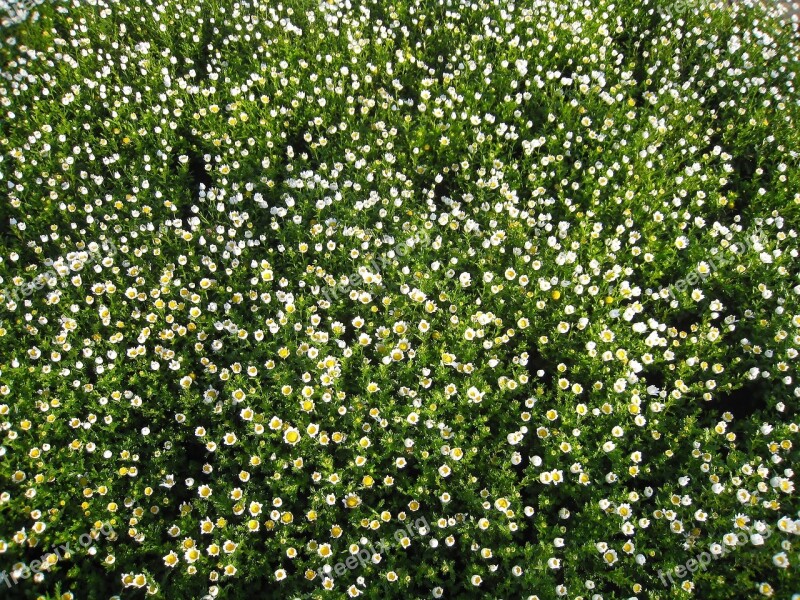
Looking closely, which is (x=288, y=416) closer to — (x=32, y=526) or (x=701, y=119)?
(x=32, y=526)

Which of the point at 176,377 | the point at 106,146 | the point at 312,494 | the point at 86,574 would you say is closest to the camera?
the point at 86,574

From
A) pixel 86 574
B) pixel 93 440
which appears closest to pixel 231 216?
pixel 93 440

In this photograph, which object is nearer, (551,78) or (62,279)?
(62,279)

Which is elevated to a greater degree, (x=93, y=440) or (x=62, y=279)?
(x=62, y=279)

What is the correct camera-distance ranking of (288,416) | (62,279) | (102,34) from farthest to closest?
(102,34) < (62,279) < (288,416)

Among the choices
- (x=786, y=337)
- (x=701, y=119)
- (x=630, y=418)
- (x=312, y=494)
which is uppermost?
(x=701, y=119)

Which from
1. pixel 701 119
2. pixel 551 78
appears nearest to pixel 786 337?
pixel 701 119

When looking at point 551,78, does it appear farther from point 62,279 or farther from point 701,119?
point 62,279
